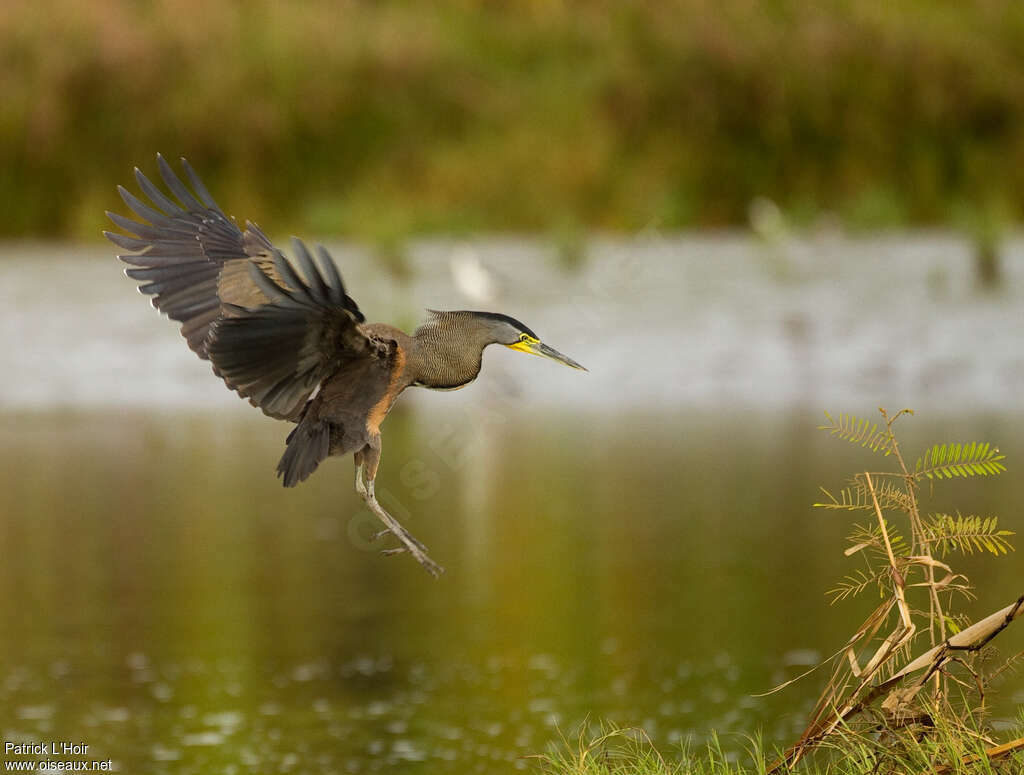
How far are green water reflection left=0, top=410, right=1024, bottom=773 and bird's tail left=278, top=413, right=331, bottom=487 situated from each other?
8.30 ft

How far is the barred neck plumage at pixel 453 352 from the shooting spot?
5.37m

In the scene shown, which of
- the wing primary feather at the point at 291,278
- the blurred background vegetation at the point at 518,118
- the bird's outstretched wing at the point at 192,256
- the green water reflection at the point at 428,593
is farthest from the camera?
the blurred background vegetation at the point at 518,118

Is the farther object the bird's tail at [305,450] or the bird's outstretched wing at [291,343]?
the bird's tail at [305,450]

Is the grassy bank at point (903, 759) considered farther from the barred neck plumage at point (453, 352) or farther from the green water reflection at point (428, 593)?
the green water reflection at point (428, 593)

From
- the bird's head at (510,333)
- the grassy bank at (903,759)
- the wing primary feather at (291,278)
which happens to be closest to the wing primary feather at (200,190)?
the wing primary feather at (291,278)

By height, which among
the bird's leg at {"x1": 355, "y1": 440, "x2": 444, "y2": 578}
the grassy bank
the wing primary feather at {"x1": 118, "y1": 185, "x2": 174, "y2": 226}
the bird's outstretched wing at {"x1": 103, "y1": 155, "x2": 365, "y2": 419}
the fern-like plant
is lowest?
the grassy bank

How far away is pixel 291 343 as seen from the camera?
5305mm

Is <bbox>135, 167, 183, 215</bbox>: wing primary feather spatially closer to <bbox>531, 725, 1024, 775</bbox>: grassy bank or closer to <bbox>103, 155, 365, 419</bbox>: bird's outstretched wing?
<bbox>103, 155, 365, 419</bbox>: bird's outstretched wing

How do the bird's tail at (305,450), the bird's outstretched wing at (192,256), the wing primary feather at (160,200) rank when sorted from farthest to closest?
the wing primary feather at (160,200) < the bird's outstretched wing at (192,256) < the bird's tail at (305,450)

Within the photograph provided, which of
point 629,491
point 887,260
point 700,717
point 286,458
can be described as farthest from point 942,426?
point 286,458

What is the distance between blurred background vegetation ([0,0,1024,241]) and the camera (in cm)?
2162

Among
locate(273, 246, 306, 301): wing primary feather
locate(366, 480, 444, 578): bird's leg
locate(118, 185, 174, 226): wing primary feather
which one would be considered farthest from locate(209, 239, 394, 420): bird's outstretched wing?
locate(118, 185, 174, 226): wing primary feather

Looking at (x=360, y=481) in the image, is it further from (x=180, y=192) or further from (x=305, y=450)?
(x=180, y=192)

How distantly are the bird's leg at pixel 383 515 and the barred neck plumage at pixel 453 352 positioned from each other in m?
0.25
